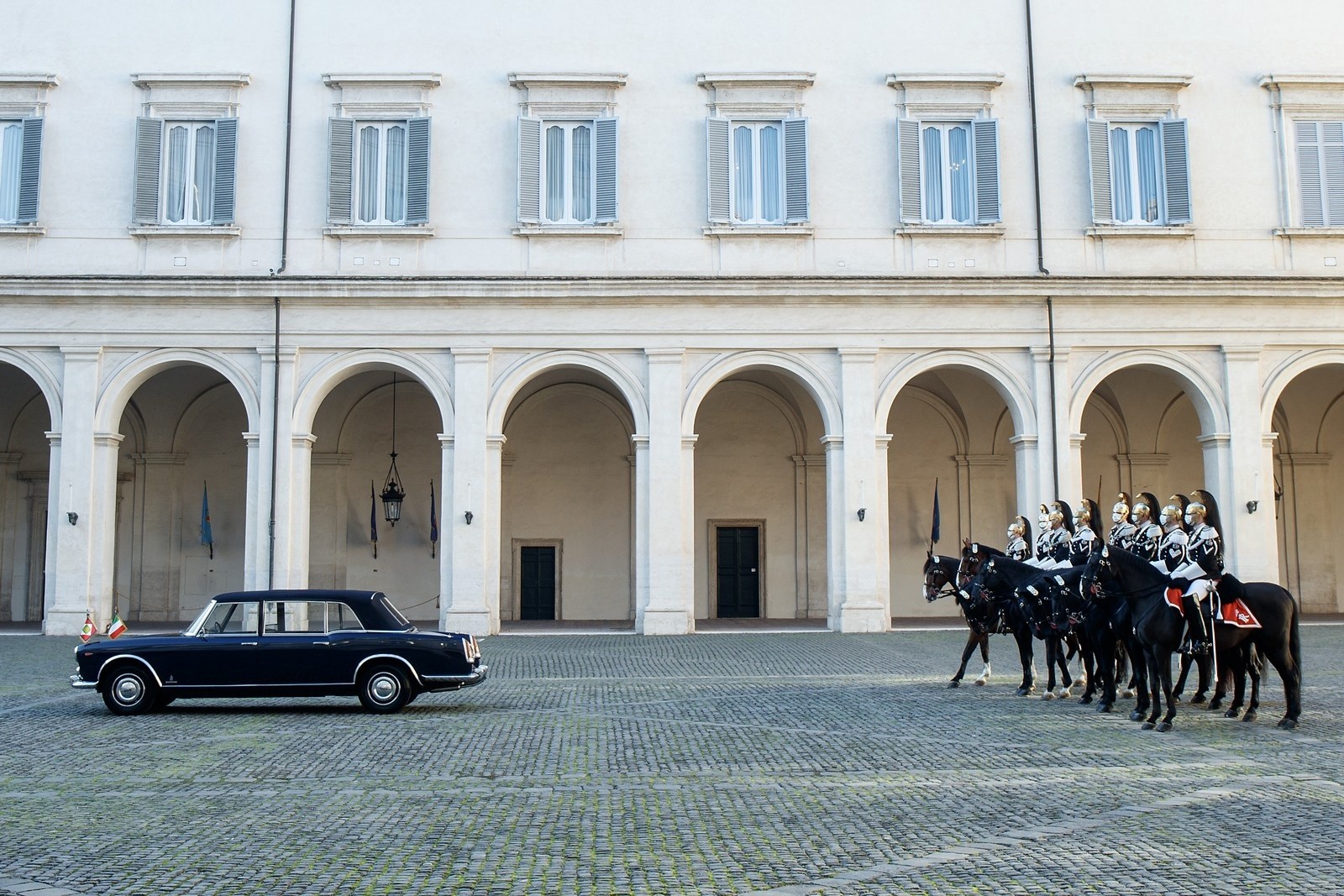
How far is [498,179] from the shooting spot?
77.0 ft

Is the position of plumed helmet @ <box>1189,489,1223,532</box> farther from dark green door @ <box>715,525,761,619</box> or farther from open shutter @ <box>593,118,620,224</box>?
dark green door @ <box>715,525,761,619</box>

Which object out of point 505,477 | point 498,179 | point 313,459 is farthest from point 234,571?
point 498,179

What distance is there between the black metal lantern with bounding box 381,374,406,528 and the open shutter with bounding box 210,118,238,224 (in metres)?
5.24

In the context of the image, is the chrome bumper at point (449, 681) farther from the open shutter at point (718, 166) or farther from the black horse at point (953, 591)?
the open shutter at point (718, 166)

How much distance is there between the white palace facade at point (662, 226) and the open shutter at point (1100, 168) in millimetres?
72

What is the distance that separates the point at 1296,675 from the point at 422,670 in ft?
27.5

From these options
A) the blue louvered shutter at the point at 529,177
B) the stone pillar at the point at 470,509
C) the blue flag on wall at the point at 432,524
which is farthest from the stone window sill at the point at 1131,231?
the blue flag on wall at the point at 432,524

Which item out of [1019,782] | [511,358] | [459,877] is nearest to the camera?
[459,877]

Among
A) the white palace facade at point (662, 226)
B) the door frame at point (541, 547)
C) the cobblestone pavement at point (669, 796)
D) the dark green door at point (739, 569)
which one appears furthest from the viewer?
the dark green door at point (739, 569)

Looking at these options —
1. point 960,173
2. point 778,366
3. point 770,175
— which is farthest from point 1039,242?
point 778,366

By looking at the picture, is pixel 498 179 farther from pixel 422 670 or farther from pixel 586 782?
pixel 586 782

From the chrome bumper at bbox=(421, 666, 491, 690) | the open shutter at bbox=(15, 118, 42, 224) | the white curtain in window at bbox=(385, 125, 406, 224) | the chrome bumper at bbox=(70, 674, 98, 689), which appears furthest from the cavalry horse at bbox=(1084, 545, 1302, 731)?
the open shutter at bbox=(15, 118, 42, 224)

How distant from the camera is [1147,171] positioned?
23719 millimetres

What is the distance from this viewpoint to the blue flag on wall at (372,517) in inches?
1074
